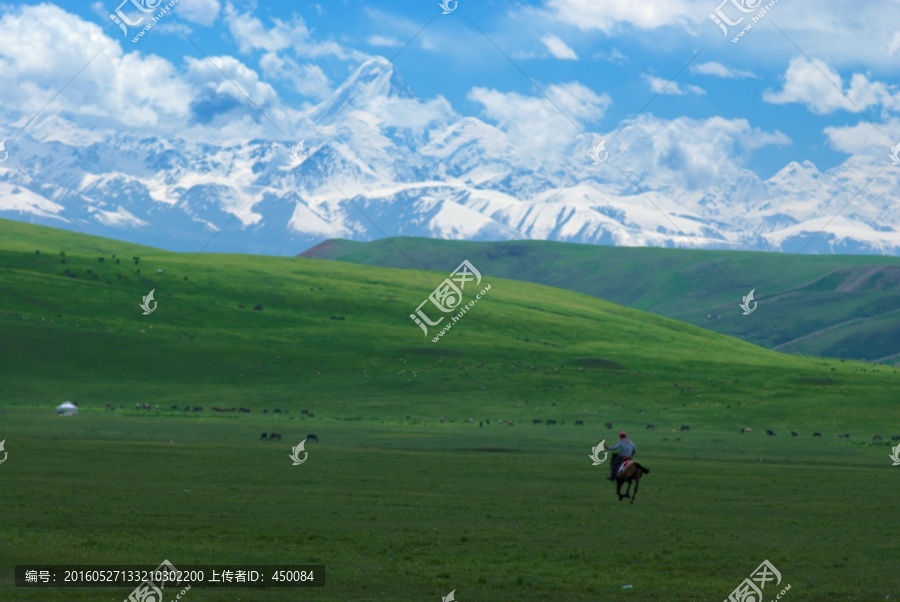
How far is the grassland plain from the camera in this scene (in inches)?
1127

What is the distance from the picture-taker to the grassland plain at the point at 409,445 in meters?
28.6

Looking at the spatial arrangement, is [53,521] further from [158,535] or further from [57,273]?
[57,273]

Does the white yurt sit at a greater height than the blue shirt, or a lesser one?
greater

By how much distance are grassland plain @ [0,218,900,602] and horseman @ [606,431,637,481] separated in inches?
79.6

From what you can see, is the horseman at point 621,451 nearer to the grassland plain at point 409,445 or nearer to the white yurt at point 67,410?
the grassland plain at point 409,445

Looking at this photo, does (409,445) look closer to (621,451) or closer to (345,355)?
(621,451)

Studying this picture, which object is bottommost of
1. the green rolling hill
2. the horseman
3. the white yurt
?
the horseman

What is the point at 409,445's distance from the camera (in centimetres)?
8062

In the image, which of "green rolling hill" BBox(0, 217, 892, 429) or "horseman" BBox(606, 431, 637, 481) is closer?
"horseman" BBox(606, 431, 637, 481)

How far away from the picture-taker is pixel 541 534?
34.3m

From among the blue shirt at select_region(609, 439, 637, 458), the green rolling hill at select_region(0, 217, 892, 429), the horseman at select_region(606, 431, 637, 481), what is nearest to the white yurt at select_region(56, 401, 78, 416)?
the green rolling hill at select_region(0, 217, 892, 429)

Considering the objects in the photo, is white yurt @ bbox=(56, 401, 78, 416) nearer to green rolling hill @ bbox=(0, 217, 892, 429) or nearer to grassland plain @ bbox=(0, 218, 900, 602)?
grassland plain @ bbox=(0, 218, 900, 602)

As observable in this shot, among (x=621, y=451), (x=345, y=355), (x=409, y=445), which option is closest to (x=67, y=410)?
(x=409, y=445)

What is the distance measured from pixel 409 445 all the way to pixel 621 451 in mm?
44894
